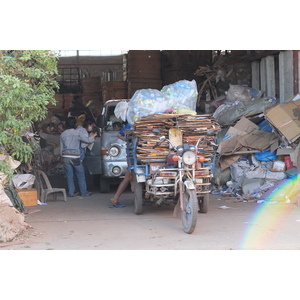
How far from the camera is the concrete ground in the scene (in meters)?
7.02

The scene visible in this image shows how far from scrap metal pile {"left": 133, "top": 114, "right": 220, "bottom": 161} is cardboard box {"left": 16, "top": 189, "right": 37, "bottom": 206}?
3060 millimetres

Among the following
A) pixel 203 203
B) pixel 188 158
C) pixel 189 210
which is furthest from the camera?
pixel 203 203

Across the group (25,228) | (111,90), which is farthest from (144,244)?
(111,90)

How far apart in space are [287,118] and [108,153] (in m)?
4.07

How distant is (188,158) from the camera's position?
7.93m

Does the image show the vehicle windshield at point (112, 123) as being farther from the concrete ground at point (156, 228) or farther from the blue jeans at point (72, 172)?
the concrete ground at point (156, 228)

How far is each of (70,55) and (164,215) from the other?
712 inches

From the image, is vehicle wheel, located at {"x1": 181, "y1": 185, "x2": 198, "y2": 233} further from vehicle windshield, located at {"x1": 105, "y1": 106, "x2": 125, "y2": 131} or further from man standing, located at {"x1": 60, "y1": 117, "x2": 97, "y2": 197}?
vehicle windshield, located at {"x1": 105, "y1": 106, "x2": 125, "y2": 131}

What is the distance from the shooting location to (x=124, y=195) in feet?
41.3

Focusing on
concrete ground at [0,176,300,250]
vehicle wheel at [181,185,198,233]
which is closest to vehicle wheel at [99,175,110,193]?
concrete ground at [0,176,300,250]

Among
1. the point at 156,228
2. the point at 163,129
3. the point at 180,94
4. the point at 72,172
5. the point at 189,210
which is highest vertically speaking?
the point at 180,94

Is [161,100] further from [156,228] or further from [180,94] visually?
[156,228]

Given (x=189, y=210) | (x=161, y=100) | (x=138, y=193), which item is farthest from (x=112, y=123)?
(x=189, y=210)

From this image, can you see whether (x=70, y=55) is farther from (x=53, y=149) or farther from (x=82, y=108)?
(x=53, y=149)
